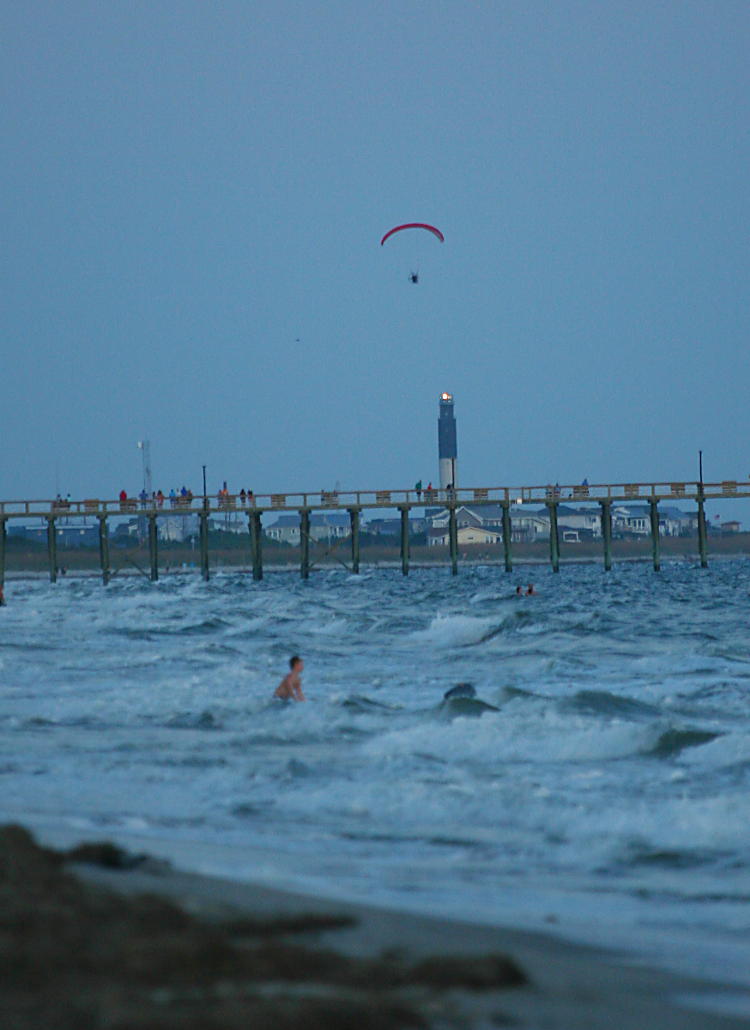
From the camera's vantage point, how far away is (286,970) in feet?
14.3

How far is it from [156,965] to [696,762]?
7.34m

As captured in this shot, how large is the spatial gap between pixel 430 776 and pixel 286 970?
574 cm

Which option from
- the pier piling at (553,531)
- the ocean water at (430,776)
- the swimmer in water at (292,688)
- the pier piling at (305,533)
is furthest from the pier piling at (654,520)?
the swimmer in water at (292,688)

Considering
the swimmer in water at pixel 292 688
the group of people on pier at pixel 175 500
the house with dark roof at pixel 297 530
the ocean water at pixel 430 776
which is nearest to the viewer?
the ocean water at pixel 430 776

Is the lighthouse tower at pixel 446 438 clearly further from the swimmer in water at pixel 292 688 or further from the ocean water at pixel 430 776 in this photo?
the swimmer in water at pixel 292 688

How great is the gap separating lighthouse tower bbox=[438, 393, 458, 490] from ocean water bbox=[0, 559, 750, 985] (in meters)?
119

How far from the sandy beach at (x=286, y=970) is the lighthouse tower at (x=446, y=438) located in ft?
448

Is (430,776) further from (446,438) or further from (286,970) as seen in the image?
(446,438)

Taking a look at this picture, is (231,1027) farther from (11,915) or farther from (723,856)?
(723,856)

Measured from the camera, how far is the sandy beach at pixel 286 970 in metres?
3.85

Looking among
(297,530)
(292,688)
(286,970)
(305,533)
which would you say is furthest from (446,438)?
(286,970)

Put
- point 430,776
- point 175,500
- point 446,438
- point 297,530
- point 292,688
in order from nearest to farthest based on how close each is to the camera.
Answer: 1. point 430,776
2. point 292,688
3. point 175,500
4. point 297,530
5. point 446,438

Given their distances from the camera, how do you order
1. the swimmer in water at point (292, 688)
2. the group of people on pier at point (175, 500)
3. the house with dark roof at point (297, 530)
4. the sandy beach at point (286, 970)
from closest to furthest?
the sandy beach at point (286, 970) < the swimmer in water at point (292, 688) < the group of people on pier at point (175, 500) < the house with dark roof at point (297, 530)

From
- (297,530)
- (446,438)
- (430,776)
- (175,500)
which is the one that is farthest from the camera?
(446,438)
